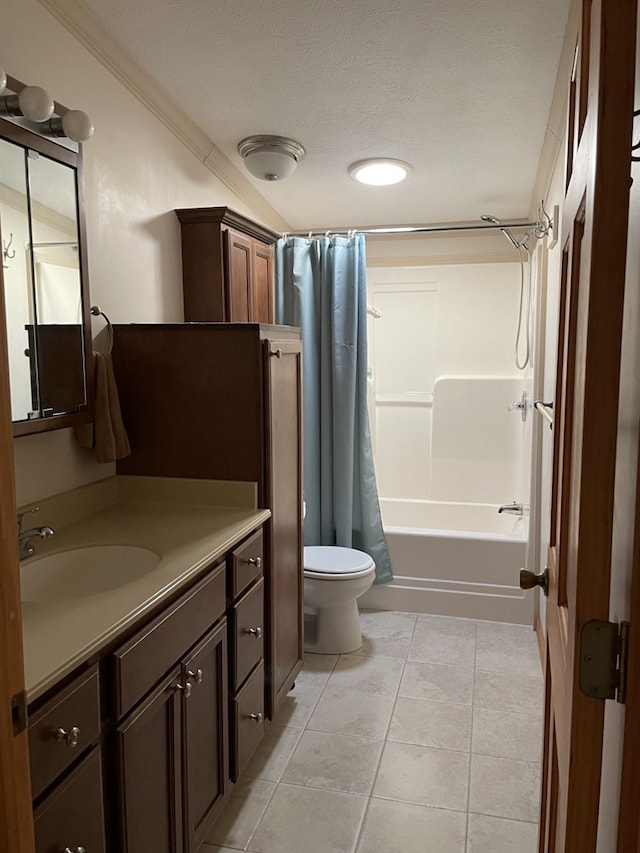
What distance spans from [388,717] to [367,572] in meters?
0.65

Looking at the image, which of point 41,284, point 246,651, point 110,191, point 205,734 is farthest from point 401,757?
point 110,191

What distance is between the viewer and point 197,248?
Result: 256 cm

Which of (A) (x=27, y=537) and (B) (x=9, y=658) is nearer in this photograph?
(B) (x=9, y=658)

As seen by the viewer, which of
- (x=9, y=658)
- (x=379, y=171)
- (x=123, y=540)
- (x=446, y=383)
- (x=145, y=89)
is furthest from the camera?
(x=446, y=383)

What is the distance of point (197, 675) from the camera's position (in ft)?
5.26

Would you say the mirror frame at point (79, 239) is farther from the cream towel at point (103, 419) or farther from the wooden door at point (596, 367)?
the wooden door at point (596, 367)

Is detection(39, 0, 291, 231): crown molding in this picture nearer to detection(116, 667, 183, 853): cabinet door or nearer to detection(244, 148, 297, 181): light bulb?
detection(244, 148, 297, 181): light bulb

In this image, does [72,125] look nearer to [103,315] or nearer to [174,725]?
[103,315]

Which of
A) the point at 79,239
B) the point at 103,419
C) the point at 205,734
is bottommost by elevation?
the point at 205,734

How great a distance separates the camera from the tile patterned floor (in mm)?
1875

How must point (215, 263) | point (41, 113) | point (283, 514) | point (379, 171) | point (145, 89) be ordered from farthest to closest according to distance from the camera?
point (379, 171) → point (215, 263) → point (283, 514) → point (145, 89) → point (41, 113)

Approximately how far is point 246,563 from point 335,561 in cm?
111

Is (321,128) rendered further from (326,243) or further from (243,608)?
(243,608)

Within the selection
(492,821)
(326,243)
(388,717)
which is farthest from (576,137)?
(326,243)
